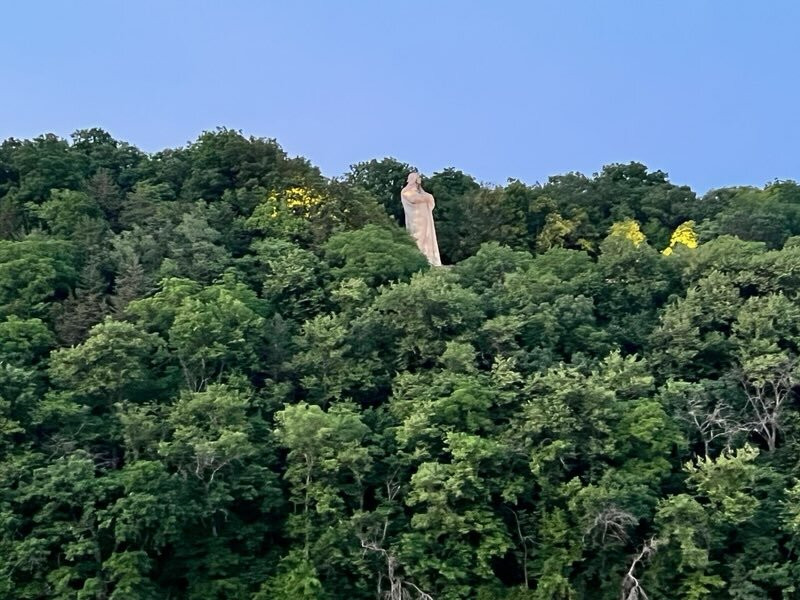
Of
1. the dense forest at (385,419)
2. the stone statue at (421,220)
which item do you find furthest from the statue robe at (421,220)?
the dense forest at (385,419)

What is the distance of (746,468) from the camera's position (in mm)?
17609

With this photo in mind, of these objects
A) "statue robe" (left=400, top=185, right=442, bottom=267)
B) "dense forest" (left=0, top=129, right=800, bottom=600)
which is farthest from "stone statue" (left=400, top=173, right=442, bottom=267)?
"dense forest" (left=0, top=129, right=800, bottom=600)

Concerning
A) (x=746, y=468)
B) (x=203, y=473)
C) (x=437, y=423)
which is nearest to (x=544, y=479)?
(x=437, y=423)

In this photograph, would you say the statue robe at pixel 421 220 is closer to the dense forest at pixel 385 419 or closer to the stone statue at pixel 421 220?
the stone statue at pixel 421 220

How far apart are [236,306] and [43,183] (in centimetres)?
927

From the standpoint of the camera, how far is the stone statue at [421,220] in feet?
92.5

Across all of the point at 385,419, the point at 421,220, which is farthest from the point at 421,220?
the point at 385,419

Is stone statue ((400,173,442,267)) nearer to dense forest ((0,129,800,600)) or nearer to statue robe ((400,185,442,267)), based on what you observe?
statue robe ((400,185,442,267))

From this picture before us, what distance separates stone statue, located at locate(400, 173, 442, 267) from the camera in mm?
28203

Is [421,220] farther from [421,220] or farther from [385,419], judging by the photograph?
[385,419]

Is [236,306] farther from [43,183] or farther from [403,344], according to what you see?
[43,183]

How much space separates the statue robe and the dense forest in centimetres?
258

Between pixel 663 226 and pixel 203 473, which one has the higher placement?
pixel 663 226

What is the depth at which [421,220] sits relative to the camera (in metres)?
28.5
